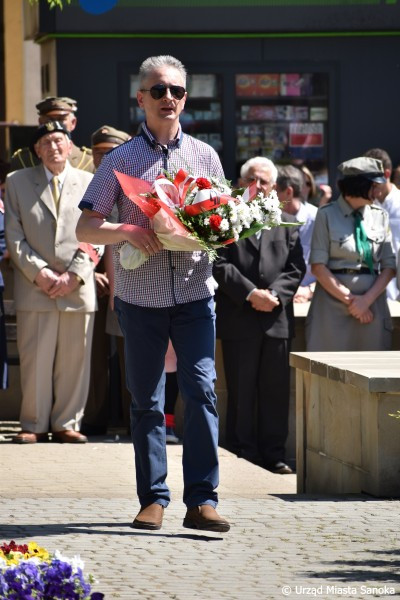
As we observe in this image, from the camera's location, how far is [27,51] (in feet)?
80.6

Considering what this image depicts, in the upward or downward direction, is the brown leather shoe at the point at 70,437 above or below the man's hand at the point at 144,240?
below

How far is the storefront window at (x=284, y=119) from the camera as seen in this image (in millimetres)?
16297

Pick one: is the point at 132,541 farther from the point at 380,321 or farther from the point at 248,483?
the point at 380,321

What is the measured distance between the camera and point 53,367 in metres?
10.6

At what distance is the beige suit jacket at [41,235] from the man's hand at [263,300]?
118 cm

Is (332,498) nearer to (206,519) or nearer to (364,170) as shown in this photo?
(206,519)

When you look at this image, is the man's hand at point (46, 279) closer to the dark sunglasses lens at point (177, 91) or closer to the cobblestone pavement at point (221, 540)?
the cobblestone pavement at point (221, 540)

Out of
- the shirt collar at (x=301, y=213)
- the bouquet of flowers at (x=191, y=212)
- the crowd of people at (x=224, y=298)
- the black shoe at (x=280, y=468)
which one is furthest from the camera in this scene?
the shirt collar at (x=301, y=213)

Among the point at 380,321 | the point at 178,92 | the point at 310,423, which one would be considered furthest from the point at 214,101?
the point at 178,92

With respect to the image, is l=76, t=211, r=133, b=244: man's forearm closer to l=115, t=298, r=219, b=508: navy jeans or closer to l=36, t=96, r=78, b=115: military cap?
l=115, t=298, r=219, b=508: navy jeans

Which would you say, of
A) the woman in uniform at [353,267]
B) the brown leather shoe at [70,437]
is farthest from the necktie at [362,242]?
the brown leather shoe at [70,437]

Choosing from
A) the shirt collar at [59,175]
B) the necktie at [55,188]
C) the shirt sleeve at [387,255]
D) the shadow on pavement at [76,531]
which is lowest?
the shadow on pavement at [76,531]

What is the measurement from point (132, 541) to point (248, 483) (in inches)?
97.6

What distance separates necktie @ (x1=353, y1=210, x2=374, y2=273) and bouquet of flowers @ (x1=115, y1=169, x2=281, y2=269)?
404 centimetres
